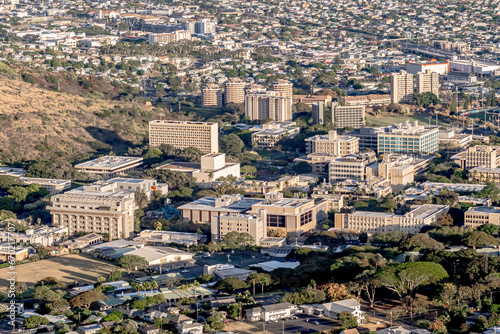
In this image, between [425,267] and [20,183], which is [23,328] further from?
[20,183]

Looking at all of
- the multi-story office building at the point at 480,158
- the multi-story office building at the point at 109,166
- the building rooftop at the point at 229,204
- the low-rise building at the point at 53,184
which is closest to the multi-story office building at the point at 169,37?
the multi-story office building at the point at 109,166

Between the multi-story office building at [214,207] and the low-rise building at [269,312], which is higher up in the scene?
the low-rise building at [269,312]

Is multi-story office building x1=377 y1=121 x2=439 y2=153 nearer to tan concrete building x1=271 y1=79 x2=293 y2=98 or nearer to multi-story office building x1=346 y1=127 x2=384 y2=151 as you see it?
multi-story office building x1=346 y1=127 x2=384 y2=151

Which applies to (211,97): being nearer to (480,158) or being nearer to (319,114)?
(319,114)

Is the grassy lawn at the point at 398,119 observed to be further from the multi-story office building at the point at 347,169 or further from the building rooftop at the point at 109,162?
the building rooftop at the point at 109,162

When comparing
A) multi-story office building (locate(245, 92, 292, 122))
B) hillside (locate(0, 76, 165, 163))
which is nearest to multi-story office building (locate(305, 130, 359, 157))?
hillside (locate(0, 76, 165, 163))

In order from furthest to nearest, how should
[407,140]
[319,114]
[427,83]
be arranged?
[427,83]
[319,114]
[407,140]

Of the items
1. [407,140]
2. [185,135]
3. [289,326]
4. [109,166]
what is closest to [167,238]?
[289,326]
